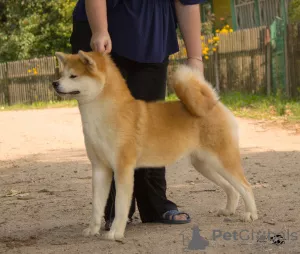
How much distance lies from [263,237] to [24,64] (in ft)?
66.3

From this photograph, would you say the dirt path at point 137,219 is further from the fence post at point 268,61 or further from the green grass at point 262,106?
the fence post at point 268,61

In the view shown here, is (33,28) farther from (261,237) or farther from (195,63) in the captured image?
(261,237)

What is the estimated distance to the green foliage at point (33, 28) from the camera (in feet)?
88.4

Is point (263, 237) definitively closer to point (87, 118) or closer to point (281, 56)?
point (87, 118)

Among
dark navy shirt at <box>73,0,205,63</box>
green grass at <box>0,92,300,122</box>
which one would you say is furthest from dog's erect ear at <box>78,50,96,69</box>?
green grass at <box>0,92,300,122</box>

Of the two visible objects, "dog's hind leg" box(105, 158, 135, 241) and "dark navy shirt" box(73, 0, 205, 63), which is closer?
"dog's hind leg" box(105, 158, 135, 241)

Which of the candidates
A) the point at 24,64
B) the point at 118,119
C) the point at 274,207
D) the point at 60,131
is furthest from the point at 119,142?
the point at 24,64

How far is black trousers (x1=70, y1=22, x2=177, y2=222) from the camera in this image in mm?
5211

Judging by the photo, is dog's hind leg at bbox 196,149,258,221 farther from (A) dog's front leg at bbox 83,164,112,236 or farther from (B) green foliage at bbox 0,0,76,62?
(B) green foliage at bbox 0,0,76,62

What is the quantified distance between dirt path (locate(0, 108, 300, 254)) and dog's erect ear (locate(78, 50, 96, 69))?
1.19 metres

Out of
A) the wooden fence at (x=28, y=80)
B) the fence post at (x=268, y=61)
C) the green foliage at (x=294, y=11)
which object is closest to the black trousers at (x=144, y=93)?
the fence post at (x=268, y=61)

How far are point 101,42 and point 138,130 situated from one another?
2.13ft

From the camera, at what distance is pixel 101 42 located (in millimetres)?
4828

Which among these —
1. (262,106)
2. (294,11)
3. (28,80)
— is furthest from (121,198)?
(28,80)
